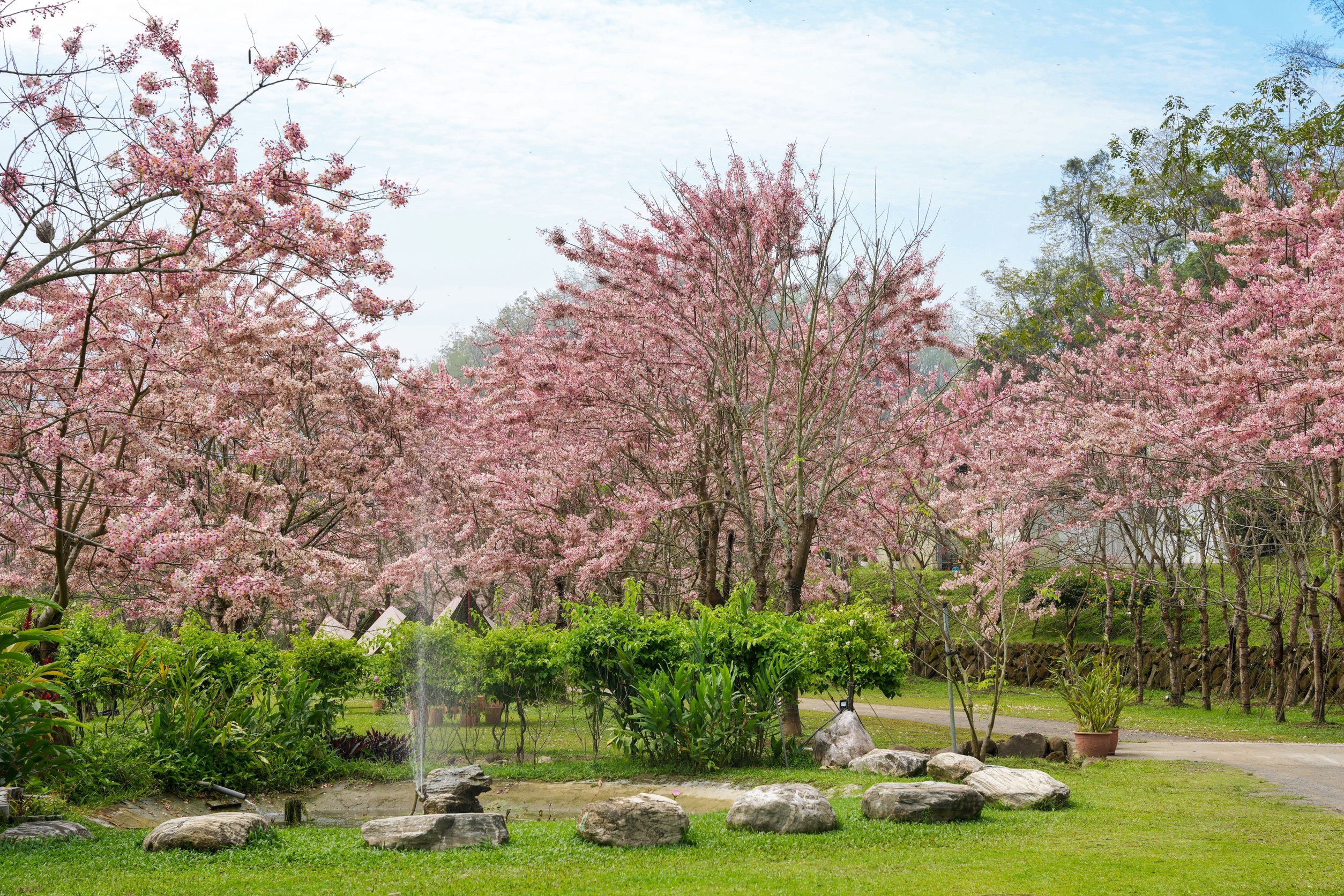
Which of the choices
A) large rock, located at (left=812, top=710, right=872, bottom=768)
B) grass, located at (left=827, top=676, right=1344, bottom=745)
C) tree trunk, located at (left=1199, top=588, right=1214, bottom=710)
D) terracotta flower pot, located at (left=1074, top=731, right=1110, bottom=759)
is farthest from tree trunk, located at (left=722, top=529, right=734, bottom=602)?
tree trunk, located at (left=1199, top=588, right=1214, bottom=710)

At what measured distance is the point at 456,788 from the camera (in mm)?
8867

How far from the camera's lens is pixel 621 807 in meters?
6.60

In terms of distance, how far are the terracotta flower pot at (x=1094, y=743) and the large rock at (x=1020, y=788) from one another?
10.8 feet

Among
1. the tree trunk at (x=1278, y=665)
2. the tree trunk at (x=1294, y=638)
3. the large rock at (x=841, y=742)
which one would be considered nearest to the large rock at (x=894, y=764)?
the large rock at (x=841, y=742)

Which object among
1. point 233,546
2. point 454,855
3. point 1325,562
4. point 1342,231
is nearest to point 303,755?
point 233,546

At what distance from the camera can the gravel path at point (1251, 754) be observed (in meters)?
9.38

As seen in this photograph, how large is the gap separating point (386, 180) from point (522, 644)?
5.28 m

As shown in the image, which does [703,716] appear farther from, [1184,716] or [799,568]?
[1184,716]

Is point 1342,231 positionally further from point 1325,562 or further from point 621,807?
point 621,807

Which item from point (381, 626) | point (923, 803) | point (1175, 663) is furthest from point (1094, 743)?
point (381, 626)

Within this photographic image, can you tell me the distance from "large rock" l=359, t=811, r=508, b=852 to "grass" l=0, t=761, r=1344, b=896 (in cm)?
11

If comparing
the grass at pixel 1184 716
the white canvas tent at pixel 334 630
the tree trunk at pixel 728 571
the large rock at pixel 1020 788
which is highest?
the tree trunk at pixel 728 571

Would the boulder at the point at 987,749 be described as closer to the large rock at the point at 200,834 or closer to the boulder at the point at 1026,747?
the boulder at the point at 1026,747

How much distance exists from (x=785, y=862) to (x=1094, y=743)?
6.52 m
